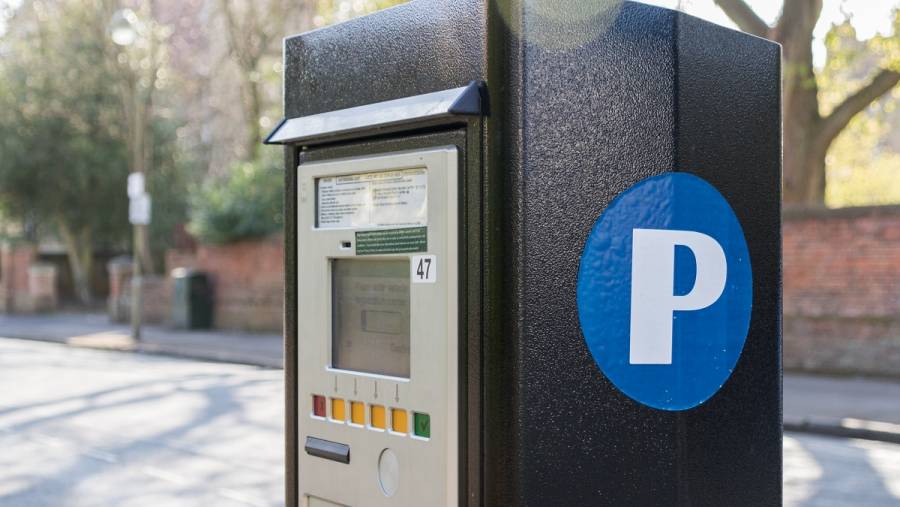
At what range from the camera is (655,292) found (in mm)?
2332

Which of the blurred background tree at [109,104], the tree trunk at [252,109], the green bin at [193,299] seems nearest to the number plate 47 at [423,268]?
the green bin at [193,299]

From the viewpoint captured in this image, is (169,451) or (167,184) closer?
(169,451)

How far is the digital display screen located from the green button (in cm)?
11

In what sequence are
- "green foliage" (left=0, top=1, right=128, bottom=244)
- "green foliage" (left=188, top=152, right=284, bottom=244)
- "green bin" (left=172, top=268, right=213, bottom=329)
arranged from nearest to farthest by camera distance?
"green foliage" (left=188, top=152, right=284, bottom=244) → "green bin" (left=172, top=268, right=213, bottom=329) → "green foliage" (left=0, top=1, right=128, bottom=244)

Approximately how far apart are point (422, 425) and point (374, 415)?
18cm

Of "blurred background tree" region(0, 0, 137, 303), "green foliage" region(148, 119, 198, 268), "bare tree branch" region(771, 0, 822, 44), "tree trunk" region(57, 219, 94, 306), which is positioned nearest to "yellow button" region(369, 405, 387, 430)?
"bare tree branch" region(771, 0, 822, 44)

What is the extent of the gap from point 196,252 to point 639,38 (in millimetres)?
22872

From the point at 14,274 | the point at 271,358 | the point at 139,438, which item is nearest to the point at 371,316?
the point at 139,438

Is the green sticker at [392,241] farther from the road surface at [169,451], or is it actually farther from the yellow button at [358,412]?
the road surface at [169,451]

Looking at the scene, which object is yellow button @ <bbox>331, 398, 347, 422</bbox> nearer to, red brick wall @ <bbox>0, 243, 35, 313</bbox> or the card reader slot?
the card reader slot

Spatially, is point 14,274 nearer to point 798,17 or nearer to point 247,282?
point 247,282

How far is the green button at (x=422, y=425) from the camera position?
2328 mm

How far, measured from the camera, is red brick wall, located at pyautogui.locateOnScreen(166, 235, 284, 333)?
71.5 feet

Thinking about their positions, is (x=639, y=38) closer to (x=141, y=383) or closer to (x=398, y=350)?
(x=398, y=350)
